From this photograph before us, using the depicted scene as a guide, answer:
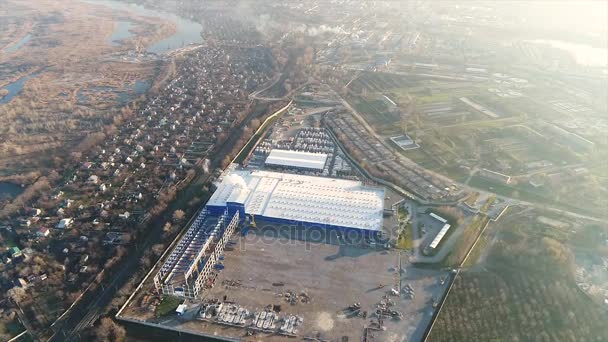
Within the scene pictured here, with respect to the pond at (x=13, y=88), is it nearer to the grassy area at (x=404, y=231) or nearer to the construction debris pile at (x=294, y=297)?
the construction debris pile at (x=294, y=297)

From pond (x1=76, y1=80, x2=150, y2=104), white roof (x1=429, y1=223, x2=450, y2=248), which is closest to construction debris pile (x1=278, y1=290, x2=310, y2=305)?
white roof (x1=429, y1=223, x2=450, y2=248)

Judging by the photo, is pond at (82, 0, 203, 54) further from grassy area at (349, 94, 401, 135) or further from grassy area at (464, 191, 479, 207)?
grassy area at (464, 191, 479, 207)

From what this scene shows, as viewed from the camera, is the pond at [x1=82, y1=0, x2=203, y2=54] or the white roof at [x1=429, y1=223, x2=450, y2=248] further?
the pond at [x1=82, y1=0, x2=203, y2=54]

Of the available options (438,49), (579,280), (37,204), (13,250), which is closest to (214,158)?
(37,204)

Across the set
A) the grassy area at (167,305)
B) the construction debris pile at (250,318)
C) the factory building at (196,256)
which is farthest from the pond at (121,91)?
the construction debris pile at (250,318)

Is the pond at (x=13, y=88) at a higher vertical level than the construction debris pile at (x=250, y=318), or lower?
lower

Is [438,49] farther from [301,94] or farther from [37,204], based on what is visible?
[37,204]
